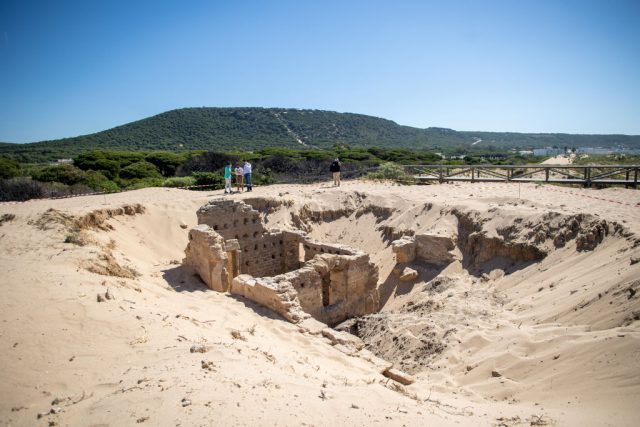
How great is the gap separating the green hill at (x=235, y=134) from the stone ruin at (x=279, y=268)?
1604 inches

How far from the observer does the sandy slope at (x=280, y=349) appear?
4164mm

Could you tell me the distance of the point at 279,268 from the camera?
13.8 m

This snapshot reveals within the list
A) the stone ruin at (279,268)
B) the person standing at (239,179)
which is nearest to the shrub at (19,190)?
the person standing at (239,179)

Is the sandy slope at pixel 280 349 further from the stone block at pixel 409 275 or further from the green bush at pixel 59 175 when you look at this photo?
the green bush at pixel 59 175

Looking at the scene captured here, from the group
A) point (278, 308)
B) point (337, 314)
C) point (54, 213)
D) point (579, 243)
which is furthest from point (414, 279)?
point (54, 213)

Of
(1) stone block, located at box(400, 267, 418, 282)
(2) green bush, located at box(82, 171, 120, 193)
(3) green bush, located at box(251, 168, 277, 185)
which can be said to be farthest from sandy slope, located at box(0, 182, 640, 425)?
(3) green bush, located at box(251, 168, 277, 185)

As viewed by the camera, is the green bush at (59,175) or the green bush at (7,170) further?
the green bush at (7,170)

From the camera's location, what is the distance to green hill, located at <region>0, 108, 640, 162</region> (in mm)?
57684

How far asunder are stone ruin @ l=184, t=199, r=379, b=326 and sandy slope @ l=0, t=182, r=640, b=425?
20.6 inches

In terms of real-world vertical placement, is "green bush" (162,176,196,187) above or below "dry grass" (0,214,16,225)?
above

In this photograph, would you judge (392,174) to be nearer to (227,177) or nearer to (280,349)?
(227,177)

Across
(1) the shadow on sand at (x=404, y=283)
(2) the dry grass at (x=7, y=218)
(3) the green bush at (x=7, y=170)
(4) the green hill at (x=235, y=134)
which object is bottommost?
(1) the shadow on sand at (x=404, y=283)

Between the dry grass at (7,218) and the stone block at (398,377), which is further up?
the dry grass at (7,218)

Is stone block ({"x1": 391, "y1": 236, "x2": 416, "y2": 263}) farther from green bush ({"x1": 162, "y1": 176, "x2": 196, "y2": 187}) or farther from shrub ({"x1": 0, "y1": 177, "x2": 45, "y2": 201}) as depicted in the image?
shrub ({"x1": 0, "y1": 177, "x2": 45, "y2": 201})
